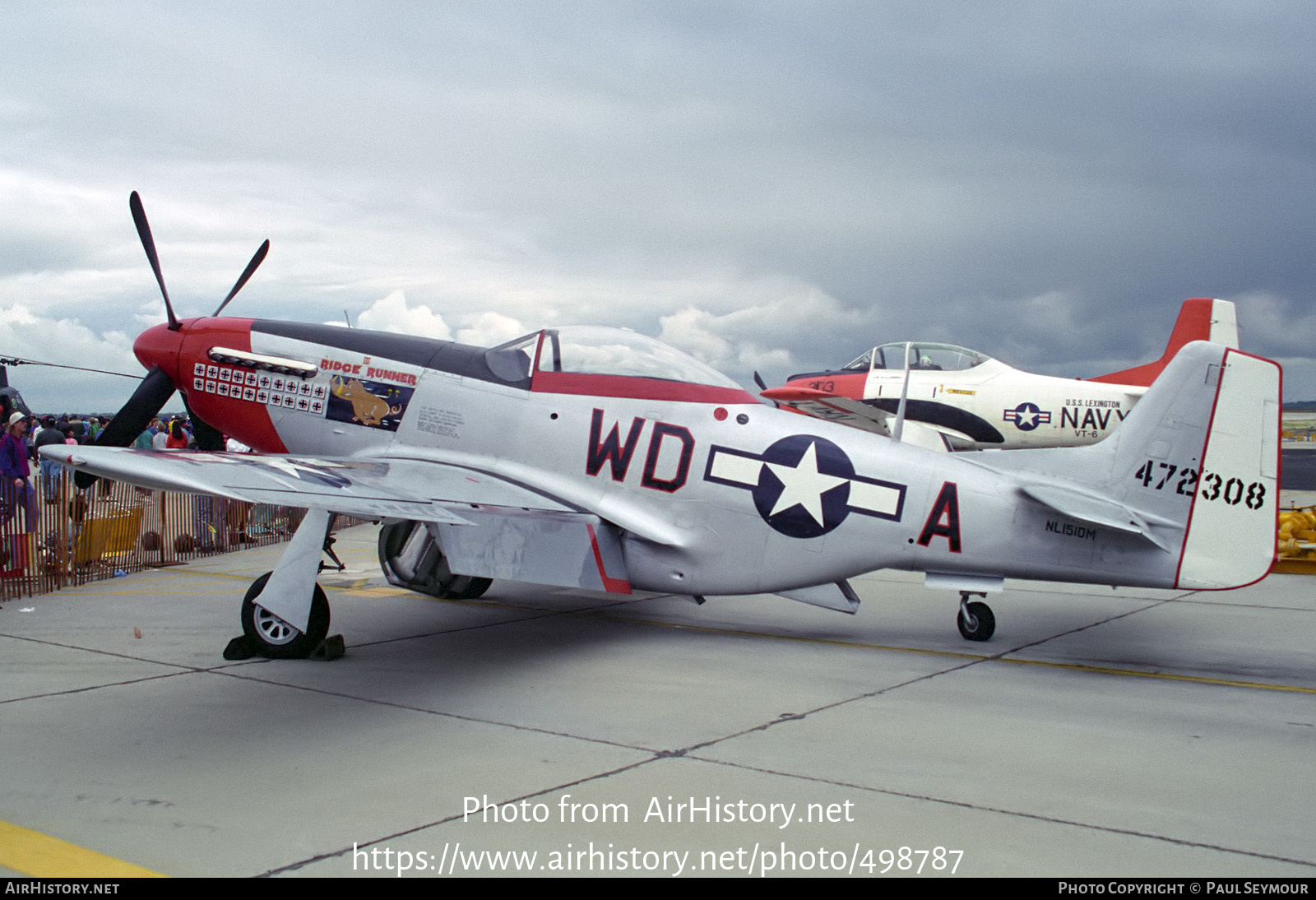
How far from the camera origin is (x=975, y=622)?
771cm

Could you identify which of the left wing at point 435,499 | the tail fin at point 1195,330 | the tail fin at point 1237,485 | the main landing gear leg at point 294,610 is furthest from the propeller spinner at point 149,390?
the tail fin at point 1195,330

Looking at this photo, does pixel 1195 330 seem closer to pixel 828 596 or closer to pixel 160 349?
pixel 828 596

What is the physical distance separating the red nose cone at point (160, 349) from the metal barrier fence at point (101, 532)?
1711mm

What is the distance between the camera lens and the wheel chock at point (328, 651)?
22.5 feet

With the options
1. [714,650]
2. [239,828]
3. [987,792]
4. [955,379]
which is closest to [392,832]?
[239,828]

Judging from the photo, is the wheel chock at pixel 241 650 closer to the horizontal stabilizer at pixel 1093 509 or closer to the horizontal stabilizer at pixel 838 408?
the horizontal stabilizer at pixel 1093 509

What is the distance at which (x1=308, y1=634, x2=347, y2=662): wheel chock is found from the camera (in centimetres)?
684

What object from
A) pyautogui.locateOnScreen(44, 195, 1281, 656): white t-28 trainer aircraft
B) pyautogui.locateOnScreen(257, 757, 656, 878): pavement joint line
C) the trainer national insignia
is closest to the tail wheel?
pyautogui.locateOnScreen(44, 195, 1281, 656): white t-28 trainer aircraft

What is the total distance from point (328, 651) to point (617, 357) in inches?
122

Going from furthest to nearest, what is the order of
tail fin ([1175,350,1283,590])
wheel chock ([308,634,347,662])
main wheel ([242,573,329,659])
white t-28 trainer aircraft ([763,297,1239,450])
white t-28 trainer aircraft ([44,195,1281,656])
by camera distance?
white t-28 trainer aircraft ([763,297,1239,450]) → wheel chock ([308,634,347,662]) → main wheel ([242,573,329,659]) → white t-28 trainer aircraft ([44,195,1281,656]) → tail fin ([1175,350,1283,590])

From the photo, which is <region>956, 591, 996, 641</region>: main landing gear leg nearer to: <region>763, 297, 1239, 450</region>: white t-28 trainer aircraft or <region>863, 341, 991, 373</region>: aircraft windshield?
<region>763, 297, 1239, 450</region>: white t-28 trainer aircraft

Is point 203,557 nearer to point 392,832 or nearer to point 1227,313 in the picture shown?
point 392,832

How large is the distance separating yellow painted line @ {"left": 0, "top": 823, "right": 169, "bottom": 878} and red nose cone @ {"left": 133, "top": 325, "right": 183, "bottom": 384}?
19.0 feet
